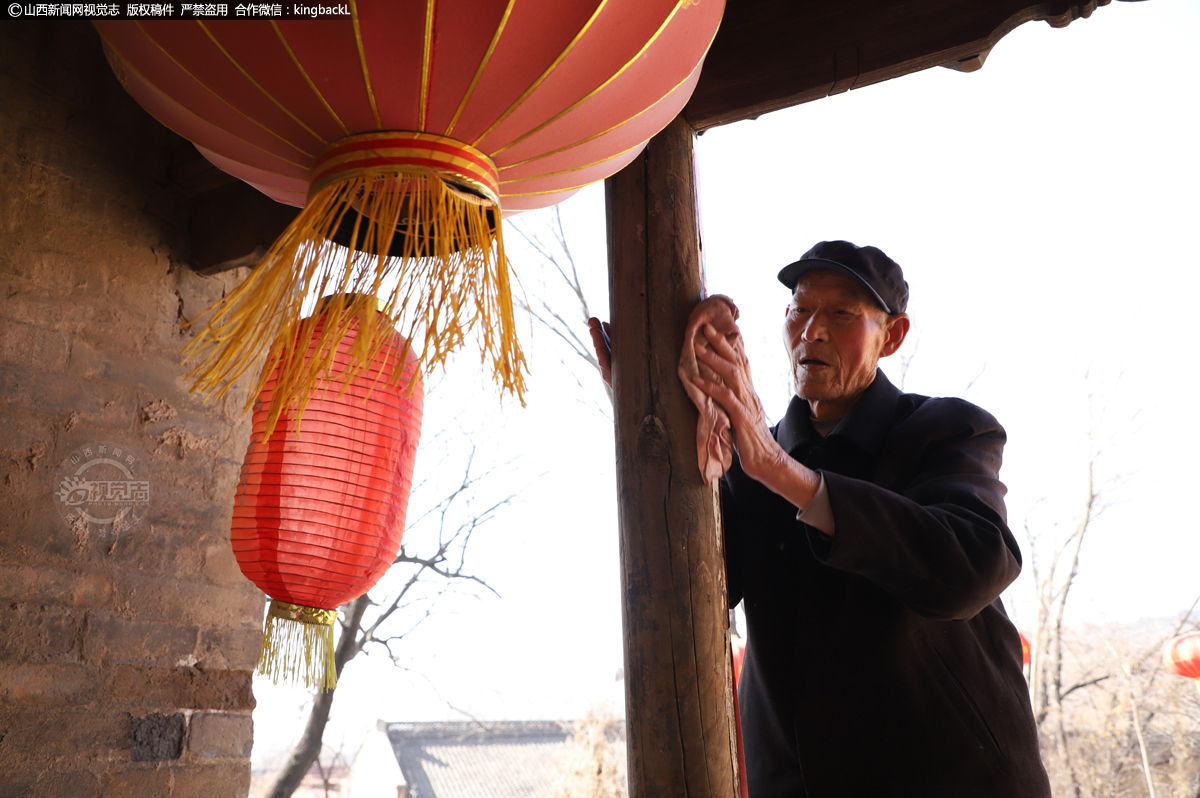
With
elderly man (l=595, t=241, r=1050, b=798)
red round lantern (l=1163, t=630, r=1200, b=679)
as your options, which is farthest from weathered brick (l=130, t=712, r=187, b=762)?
red round lantern (l=1163, t=630, r=1200, b=679)

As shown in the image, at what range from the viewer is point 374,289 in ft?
3.23

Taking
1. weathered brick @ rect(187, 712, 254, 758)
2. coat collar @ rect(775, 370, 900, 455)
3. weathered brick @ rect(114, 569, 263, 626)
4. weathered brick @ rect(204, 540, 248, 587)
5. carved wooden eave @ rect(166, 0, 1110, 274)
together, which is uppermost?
carved wooden eave @ rect(166, 0, 1110, 274)

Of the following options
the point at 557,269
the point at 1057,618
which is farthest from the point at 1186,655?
the point at 557,269

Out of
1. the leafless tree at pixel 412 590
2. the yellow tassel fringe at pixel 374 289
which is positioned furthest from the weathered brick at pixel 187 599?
the leafless tree at pixel 412 590

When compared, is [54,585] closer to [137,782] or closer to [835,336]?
[137,782]

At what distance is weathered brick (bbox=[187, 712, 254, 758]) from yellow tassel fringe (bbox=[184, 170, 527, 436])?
1.38 m

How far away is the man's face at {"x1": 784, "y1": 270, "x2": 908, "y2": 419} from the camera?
1.41 meters

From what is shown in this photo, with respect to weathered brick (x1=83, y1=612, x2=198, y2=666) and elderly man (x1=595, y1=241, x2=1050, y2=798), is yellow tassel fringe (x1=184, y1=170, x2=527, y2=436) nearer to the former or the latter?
elderly man (x1=595, y1=241, x2=1050, y2=798)

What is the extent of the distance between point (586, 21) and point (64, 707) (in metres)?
1.83

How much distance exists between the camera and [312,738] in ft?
16.1

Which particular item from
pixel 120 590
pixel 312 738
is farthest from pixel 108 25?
pixel 312 738

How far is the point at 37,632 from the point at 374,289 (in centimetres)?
138

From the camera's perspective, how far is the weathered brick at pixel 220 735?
6.51 ft

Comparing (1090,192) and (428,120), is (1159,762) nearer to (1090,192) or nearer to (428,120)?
(1090,192)
